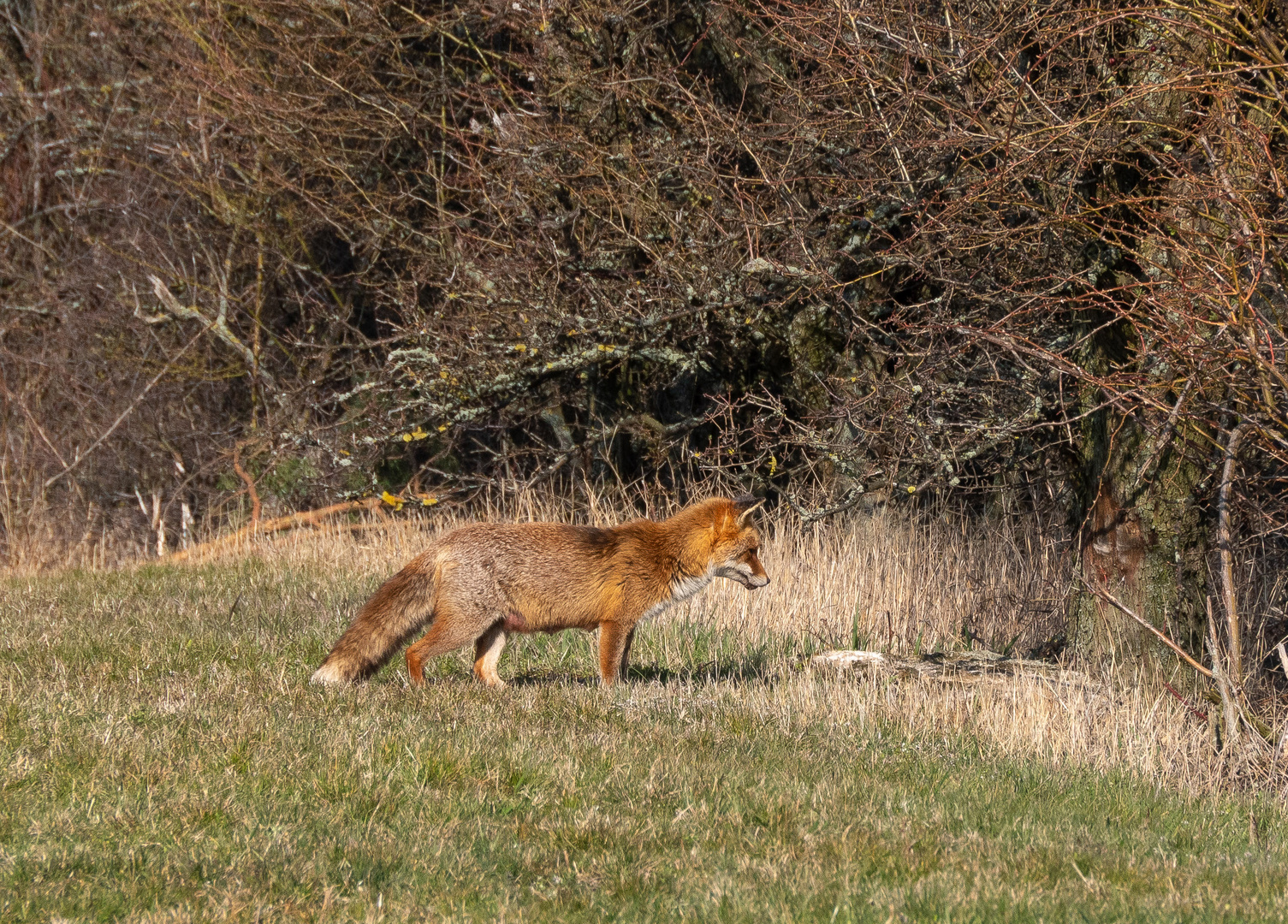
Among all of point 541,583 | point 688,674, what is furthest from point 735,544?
point 541,583

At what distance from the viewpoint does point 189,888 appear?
384cm

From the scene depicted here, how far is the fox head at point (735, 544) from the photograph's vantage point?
26.6 feet

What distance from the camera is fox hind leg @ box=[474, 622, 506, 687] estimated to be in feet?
25.3

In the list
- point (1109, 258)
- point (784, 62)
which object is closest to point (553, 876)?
point (1109, 258)

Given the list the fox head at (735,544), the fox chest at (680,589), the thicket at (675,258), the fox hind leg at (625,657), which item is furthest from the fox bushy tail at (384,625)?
the thicket at (675,258)

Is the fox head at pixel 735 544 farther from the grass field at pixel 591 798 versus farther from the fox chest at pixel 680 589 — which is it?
the grass field at pixel 591 798

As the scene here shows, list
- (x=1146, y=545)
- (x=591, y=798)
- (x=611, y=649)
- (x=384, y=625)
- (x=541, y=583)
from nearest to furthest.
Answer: (x=591, y=798), (x=384, y=625), (x=541, y=583), (x=611, y=649), (x=1146, y=545)

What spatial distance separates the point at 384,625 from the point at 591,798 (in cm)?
276

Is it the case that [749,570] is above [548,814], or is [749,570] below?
above

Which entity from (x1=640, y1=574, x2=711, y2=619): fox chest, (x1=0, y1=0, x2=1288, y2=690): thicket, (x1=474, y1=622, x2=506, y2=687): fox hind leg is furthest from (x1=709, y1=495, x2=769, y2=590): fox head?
(x1=0, y1=0, x2=1288, y2=690): thicket

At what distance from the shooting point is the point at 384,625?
7.28m

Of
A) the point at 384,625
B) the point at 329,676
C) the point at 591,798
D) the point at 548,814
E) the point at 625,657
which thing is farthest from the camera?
the point at 625,657

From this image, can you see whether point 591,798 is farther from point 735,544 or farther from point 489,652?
point 735,544

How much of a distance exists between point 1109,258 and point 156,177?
16.1 m
